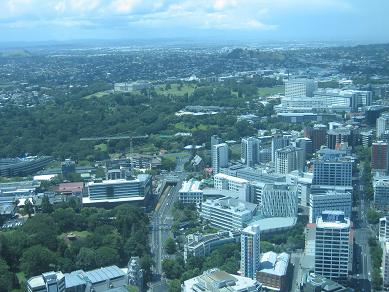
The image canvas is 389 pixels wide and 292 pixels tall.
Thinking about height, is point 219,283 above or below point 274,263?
above

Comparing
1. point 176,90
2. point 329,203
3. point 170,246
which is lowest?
point 170,246

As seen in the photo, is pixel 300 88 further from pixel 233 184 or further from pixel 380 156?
pixel 233 184

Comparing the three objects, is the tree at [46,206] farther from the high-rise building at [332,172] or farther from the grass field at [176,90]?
the grass field at [176,90]

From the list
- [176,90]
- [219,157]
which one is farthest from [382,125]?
[176,90]

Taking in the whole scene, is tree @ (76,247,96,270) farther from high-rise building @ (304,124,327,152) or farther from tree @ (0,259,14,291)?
high-rise building @ (304,124,327,152)

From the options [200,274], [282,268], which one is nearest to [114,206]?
[200,274]

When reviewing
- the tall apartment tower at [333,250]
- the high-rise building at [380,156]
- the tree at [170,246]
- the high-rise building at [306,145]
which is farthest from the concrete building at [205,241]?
the high-rise building at [380,156]
